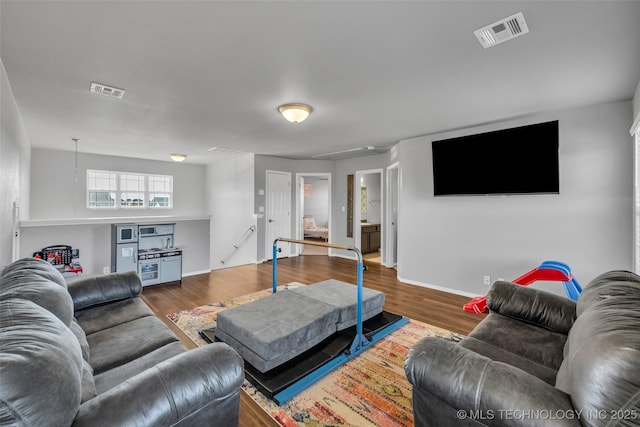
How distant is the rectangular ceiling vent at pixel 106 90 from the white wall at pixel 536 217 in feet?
13.4

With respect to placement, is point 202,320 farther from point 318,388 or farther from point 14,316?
point 14,316

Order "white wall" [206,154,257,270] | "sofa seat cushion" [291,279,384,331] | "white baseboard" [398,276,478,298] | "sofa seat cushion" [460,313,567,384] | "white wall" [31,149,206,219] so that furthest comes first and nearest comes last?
"white wall" [206,154,257,270] < "white wall" [31,149,206,219] < "white baseboard" [398,276,478,298] < "sofa seat cushion" [291,279,384,331] < "sofa seat cushion" [460,313,567,384]

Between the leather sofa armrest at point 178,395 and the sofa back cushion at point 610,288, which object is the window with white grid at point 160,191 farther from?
the sofa back cushion at point 610,288

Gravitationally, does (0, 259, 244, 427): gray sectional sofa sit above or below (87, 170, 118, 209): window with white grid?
below

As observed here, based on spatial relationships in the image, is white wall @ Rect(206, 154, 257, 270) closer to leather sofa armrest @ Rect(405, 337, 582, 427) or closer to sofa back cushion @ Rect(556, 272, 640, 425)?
leather sofa armrest @ Rect(405, 337, 582, 427)

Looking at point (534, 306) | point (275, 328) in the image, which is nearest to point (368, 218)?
point (534, 306)

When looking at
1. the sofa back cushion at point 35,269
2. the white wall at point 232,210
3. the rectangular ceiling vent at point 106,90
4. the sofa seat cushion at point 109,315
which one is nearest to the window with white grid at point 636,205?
the sofa seat cushion at point 109,315

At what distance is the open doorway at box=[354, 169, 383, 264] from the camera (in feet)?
22.8

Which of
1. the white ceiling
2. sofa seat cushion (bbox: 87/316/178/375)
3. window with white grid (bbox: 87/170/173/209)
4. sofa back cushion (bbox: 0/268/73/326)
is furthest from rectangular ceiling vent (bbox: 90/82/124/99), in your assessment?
window with white grid (bbox: 87/170/173/209)

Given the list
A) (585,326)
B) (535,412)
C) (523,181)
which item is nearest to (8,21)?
(535,412)

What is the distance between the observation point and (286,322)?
7.64 feet

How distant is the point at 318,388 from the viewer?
6.86 ft

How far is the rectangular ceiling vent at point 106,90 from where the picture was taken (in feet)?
9.03

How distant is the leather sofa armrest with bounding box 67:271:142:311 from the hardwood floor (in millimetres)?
759
